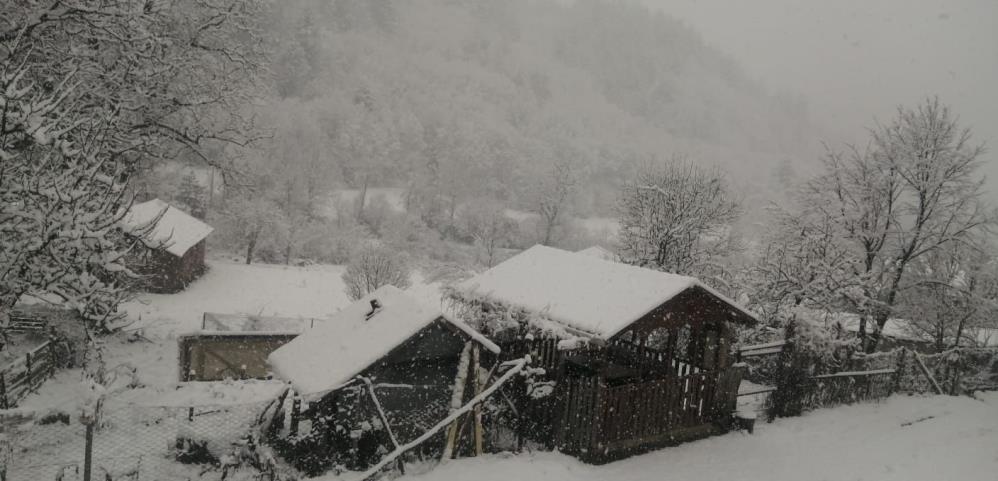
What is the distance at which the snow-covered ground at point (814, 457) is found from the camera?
8656 millimetres

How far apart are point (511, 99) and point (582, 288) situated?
11419 cm

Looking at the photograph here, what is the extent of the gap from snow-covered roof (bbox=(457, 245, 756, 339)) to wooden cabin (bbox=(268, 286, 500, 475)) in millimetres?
2072

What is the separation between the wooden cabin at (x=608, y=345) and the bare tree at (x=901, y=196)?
947cm

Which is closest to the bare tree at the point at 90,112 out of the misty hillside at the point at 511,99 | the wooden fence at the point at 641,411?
the wooden fence at the point at 641,411

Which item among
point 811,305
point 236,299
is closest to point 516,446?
point 811,305

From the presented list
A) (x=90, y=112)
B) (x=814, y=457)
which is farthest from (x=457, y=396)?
(x=90, y=112)

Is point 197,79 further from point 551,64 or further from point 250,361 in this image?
point 551,64

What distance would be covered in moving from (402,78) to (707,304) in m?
109

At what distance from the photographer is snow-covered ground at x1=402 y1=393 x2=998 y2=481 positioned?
8.66 metres

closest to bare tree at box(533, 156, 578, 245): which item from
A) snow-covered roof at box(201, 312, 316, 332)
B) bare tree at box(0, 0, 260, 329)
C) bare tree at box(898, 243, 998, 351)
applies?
bare tree at box(898, 243, 998, 351)

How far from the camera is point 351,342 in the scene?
8.77 metres

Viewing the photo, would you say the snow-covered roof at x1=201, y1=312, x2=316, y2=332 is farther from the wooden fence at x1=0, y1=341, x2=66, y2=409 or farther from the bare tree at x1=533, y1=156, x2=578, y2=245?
the bare tree at x1=533, y1=156, x2=578, y2=245

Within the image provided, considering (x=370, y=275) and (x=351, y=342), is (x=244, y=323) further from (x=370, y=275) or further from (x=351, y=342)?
(x=351, y=342)

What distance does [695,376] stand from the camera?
1073 centimetres
